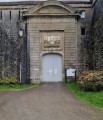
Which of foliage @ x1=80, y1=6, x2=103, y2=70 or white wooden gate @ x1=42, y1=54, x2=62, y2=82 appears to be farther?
white wooden gate @ x1=42, y1=54, x2=62, y2=82

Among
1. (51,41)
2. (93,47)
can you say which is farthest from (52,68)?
(93,47)

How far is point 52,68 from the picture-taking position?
18.0m

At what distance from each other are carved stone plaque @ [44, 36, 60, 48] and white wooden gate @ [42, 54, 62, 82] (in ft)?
2.67

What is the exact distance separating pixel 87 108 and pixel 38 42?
34.3 feet

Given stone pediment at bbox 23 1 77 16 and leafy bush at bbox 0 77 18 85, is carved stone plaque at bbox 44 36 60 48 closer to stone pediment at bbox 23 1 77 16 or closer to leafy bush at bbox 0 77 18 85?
stone pediment at bbox 23 1 77 16

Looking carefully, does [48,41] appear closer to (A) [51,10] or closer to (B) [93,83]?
(A) [51,10]

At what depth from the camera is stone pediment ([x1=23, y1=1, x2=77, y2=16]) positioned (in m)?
17.5

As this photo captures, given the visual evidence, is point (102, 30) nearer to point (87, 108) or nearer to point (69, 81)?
point (69, 81)

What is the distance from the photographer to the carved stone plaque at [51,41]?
58.2ft

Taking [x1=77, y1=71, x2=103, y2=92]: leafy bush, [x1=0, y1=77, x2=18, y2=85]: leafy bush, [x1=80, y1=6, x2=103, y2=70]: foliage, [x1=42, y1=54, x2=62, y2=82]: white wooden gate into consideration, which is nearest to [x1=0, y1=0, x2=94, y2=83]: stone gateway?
[x1=42, y1=54, x2=62, y2=82]: white wooden gate

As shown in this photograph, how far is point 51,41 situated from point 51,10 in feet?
7.74

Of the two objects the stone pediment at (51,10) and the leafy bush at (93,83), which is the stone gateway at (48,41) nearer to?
the stone pediment at (51,10)

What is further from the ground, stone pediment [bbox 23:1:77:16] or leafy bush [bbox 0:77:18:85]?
stone pediment [bbox 23:1:77:16]

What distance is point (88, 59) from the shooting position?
60.8ft
